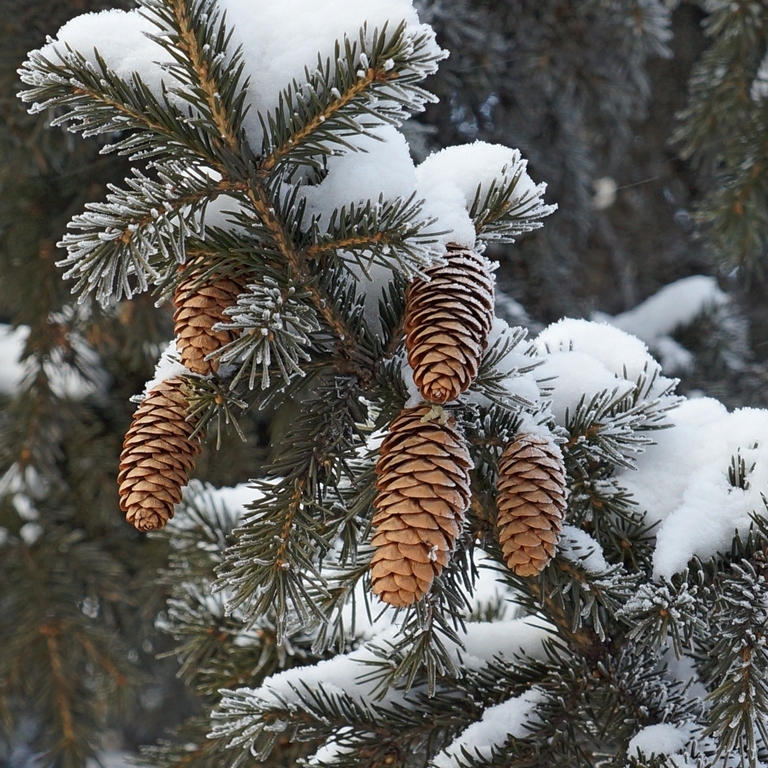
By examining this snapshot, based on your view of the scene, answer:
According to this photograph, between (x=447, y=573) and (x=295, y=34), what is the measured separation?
1.71 ft

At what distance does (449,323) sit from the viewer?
26.7 inches

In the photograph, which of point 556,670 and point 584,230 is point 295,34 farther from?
point 584,230

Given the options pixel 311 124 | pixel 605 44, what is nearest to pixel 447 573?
pixel 311 124

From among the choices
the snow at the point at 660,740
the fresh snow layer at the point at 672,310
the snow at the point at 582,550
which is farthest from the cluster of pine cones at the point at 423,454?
the fresh snow layer at the point at 672,310

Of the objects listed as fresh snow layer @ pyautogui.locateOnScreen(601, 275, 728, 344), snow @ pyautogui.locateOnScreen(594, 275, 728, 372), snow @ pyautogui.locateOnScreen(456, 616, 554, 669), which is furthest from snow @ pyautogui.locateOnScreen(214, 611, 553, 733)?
fresh snow layer @ pyautogui.locateOnScreen(601, 275, 728, 344)

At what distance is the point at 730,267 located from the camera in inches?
70.0

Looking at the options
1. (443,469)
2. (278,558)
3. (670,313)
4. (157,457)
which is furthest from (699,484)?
(670,313)

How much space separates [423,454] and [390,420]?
0.41ft

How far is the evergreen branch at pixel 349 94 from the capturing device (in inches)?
25.0

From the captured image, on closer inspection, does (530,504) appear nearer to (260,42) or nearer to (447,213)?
(447,213)

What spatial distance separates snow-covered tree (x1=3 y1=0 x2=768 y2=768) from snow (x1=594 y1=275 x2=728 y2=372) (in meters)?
1.35

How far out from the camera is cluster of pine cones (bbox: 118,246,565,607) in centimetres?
65

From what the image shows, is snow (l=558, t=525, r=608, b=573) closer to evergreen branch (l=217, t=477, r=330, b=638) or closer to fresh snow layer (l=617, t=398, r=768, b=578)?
fresh snow layer (l=617, t=398, r=768, b=578)

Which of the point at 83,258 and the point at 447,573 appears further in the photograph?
the point at 447,573
